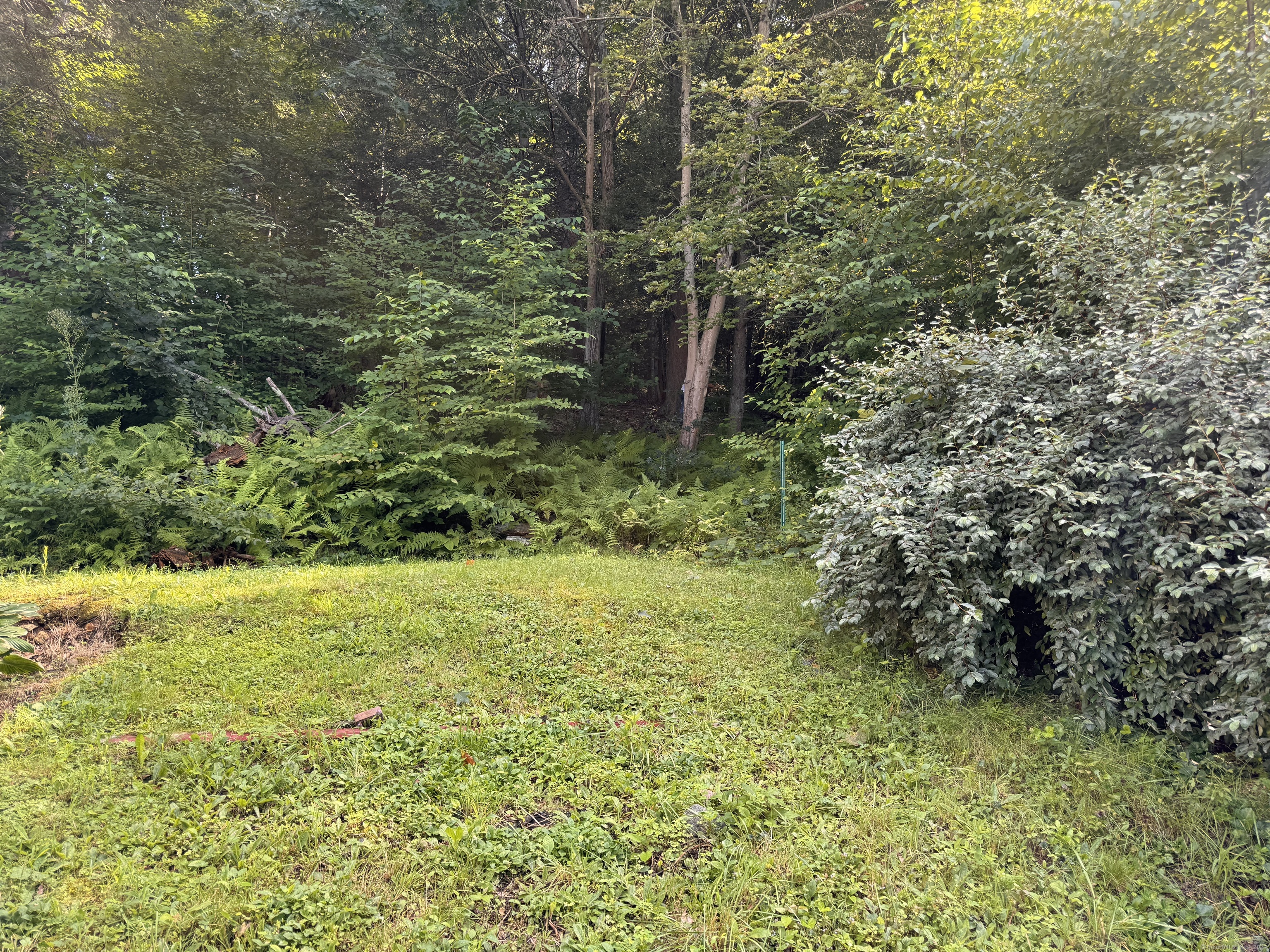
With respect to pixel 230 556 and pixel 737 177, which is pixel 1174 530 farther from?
pixel 737 177

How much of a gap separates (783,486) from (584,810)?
5365 mm

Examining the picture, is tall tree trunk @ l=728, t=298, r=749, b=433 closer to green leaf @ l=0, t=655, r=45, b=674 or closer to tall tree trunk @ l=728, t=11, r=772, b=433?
tall tree trunk @ l=728, t=11, r=772, b=433

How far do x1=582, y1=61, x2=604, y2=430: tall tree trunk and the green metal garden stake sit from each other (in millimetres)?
4904

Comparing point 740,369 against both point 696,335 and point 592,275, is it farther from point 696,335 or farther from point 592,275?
point 592,275

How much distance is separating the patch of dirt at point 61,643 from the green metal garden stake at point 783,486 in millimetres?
5802

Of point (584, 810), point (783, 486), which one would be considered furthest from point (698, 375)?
point (584, 810)

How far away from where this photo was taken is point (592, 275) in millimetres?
12219

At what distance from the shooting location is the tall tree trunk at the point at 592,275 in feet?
38.9

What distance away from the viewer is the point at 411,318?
305 inches

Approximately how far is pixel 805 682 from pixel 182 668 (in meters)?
3.26

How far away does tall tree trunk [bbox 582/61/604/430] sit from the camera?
11.9 metres

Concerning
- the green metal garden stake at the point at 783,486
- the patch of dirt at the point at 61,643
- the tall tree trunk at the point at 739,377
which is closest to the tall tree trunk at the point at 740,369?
the tall tree trunk at the point at 739,377

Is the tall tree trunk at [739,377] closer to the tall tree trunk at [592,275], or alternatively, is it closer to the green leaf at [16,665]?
the tall tree trunk at [592,275]

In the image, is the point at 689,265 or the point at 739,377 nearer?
the point at 689,265
